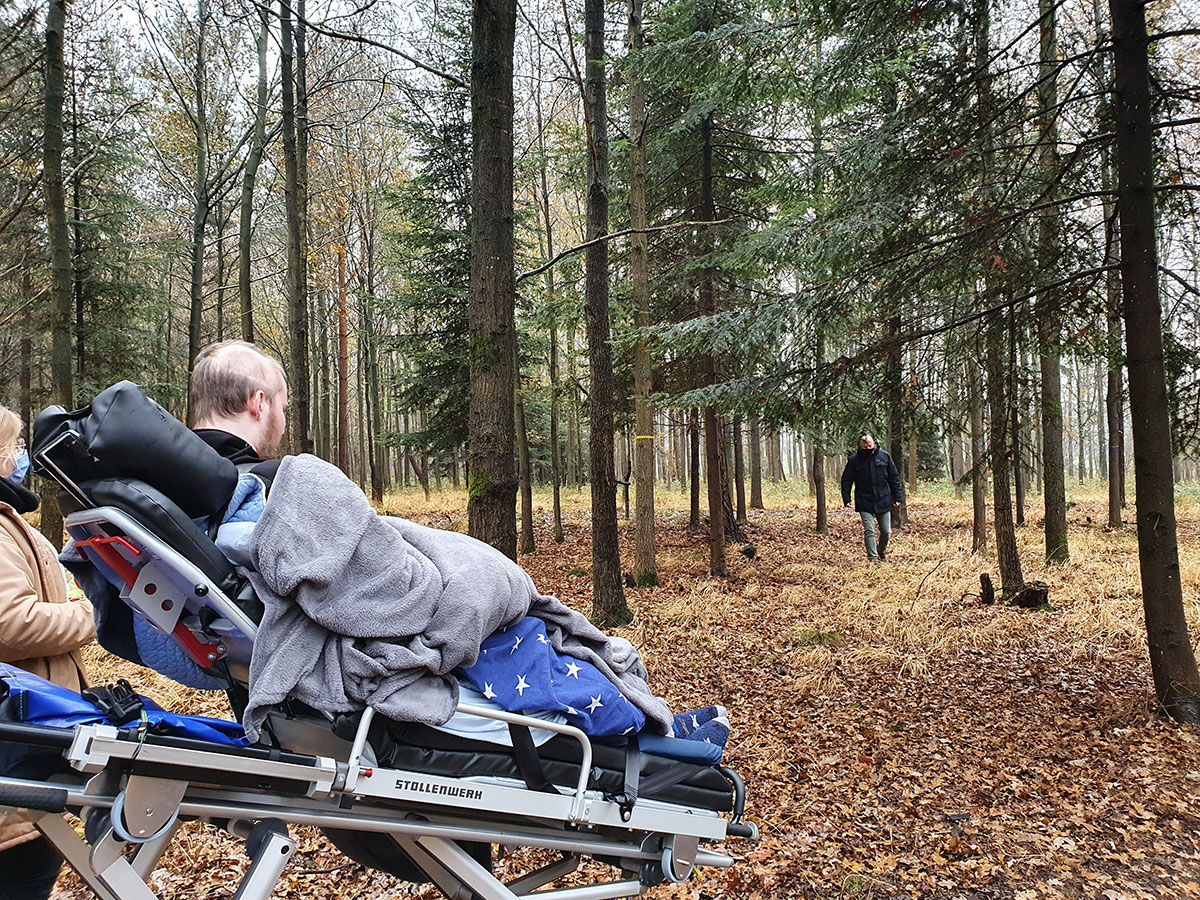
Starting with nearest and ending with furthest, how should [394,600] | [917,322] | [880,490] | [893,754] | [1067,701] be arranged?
[394,600] → [893,754] → [1067,701] → [917,322] → [880,490]

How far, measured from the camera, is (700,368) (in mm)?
13203

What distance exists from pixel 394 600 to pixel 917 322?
6324 millimetres

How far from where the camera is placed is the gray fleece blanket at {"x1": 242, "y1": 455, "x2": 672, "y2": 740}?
1.86 m

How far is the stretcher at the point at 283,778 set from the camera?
167 centimetres

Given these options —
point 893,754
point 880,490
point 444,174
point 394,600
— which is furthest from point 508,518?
point 444,174

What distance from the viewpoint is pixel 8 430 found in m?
2.47

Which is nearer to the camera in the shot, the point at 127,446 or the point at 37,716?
the point at 37,716

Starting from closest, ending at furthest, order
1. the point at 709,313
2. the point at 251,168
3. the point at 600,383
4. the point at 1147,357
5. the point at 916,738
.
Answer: the point at 1147,357
the point at 916,738
the point at 600,383
the point at 709,313
the point at 251,168

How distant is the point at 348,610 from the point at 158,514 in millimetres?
518

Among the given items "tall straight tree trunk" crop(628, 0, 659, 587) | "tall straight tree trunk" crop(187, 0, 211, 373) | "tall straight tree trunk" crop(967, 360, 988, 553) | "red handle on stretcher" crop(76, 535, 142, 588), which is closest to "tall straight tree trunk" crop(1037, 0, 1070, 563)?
"tall straight tree trunk" crop(967, 360, 988, 553)

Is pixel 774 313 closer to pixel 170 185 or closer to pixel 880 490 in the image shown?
pixel 880 490

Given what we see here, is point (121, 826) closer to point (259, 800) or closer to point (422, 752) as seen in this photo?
point (259, 800)

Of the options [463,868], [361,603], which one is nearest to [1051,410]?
[463,868]

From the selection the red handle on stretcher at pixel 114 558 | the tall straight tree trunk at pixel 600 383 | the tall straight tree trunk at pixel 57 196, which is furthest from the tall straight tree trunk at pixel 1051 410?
the tall straight tree trunk at pixel 57 196
